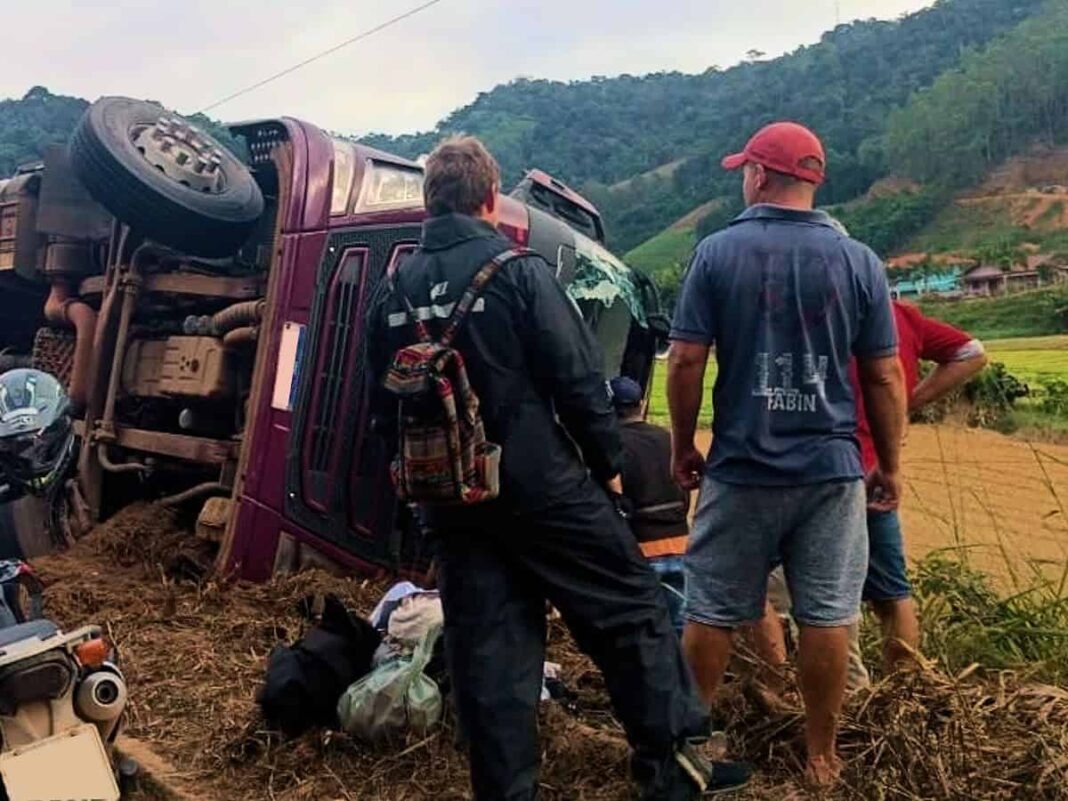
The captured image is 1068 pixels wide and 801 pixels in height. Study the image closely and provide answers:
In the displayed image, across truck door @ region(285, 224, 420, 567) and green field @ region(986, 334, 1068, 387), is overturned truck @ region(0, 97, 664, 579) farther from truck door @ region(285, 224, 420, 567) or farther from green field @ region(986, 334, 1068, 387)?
green field @ region(986, 334, 1068, 387)

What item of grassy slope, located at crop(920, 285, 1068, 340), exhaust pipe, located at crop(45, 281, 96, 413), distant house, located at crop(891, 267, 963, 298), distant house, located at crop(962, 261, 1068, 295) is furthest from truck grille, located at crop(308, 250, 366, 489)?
distant house, located at crop(891, 267, 963, 298)

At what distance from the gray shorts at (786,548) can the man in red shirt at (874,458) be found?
0.63 m

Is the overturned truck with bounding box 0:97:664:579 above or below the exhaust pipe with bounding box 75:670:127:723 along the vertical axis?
above

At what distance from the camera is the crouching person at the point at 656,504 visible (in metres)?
4.61

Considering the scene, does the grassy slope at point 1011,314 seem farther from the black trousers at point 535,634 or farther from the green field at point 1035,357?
the black trousers at point 535,634

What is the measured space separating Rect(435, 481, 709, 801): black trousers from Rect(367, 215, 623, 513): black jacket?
0.31 ft

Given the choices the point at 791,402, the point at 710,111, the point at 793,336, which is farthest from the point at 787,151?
the point at 710,111

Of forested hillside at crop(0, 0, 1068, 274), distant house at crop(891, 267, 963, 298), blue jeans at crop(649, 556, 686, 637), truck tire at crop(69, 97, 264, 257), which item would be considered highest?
forested hillside at crop(0, 0, 1068, 274)

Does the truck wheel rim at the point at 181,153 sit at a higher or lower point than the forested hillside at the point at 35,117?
lower

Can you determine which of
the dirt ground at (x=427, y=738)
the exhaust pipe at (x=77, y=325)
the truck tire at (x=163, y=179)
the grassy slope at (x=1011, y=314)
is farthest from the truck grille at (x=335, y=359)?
the grassy slope at (x=1011, y=314)

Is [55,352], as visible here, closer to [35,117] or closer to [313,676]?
[313,676]

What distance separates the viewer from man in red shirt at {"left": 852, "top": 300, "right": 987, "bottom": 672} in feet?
12.9

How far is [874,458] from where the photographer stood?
3881 millimetres

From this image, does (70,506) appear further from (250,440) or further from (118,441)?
(250,440)
